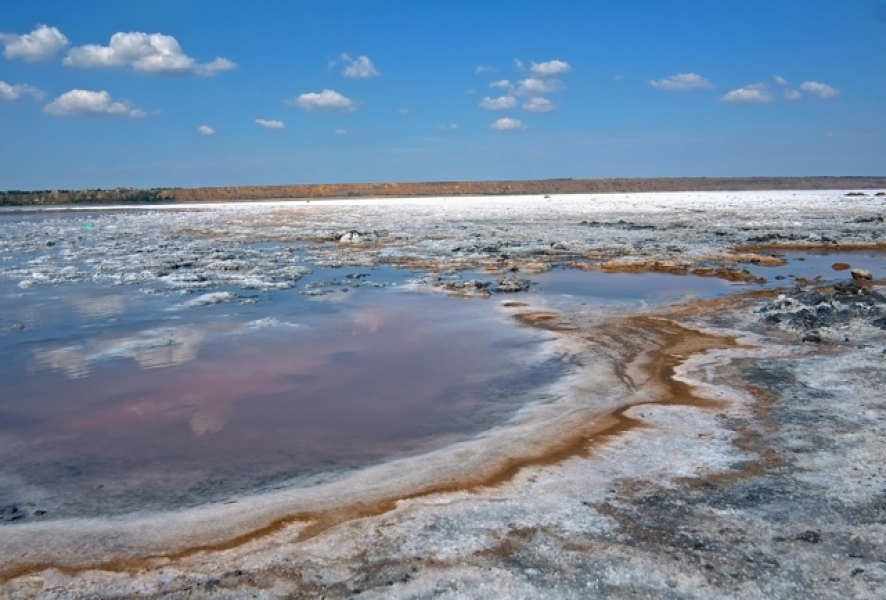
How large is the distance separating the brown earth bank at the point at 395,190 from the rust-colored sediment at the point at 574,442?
363ft

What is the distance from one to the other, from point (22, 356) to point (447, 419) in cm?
732

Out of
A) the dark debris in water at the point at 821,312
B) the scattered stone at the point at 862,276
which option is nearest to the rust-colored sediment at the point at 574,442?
the dark debris in water at the point at 821,312

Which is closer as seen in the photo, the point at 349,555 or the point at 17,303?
the point at 349,555

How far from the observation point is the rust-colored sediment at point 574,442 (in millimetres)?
4508

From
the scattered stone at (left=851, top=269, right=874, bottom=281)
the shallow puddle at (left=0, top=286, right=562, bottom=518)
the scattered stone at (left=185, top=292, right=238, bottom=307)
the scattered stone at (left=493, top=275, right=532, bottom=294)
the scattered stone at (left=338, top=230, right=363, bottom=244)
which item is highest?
the scattered stone at (left=338, top=230, right=363, bottom=244)

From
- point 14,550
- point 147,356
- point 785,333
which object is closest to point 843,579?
point 14,550

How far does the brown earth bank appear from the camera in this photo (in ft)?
373

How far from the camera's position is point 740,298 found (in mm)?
13859

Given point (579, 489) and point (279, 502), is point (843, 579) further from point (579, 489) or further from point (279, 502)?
point (279, 502)

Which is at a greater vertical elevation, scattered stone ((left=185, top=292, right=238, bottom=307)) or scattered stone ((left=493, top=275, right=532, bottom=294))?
scattered stone ((left=493, top=275, right=532, bottom=294))

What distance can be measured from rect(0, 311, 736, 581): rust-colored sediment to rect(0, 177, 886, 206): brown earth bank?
363 feet

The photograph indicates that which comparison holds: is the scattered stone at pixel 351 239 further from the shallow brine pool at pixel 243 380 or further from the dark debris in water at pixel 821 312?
the dark debris in water at pixel 821 312

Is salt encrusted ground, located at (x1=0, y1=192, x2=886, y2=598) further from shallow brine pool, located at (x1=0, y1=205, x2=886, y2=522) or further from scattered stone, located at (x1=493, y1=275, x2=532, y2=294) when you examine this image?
scattered stone, located at (x1=493, y1=275, x2=532, y2=294)

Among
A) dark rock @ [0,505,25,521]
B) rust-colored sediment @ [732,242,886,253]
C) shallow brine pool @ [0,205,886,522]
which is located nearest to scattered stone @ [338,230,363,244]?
shallow brine pool @ [0,205,886,522]
